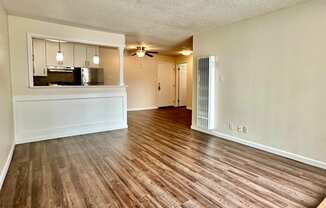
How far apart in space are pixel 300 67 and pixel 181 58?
681 centimetres

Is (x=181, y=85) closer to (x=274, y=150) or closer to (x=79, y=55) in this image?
(x=79, y=55)

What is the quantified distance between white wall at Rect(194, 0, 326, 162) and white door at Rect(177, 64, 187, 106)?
516 centimetres

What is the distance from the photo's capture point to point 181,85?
10047mm

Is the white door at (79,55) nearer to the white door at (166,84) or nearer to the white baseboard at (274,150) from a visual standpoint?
the white baseboard at (274,150)

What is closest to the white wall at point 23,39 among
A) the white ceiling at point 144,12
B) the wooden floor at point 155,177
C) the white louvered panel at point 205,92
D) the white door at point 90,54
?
the white ceiling at point 144,12

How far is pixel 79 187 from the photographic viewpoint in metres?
2.44

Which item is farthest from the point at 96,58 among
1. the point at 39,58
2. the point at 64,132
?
the point at 64,132

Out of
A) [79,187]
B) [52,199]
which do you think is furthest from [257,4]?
[52,199]

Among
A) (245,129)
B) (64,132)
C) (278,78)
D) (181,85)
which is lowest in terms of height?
(64,132)

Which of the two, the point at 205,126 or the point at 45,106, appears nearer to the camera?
the point at 45,106

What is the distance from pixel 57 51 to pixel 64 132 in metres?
2.41

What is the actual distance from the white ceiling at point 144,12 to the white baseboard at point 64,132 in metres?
2.40

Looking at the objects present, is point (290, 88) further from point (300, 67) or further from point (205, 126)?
point (205, 126)

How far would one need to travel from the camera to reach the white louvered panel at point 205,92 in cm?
472
